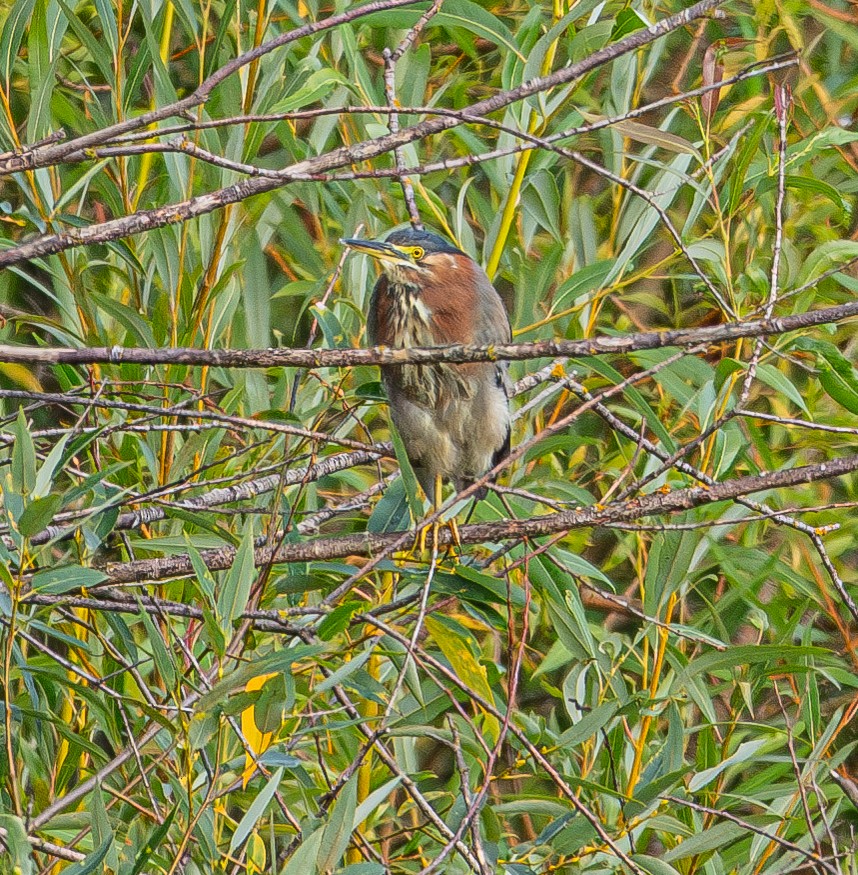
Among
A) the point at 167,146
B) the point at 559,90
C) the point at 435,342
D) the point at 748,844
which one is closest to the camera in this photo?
the point at 167,146

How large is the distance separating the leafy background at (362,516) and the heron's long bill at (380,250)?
12 cm

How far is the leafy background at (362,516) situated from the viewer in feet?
6.22

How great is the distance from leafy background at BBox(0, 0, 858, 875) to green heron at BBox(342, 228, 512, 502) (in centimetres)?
8

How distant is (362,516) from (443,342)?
1.60 ft

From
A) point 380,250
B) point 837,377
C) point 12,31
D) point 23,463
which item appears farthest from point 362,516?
point 23,463

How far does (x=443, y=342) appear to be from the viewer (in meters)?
3.19

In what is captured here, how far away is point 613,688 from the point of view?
2514mm

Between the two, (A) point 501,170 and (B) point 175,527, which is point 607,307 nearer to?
(A) point 501,170

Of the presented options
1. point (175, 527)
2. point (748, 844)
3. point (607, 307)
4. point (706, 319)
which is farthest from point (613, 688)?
point (607, 307)

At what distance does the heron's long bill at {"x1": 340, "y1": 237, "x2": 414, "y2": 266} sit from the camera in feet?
8.80

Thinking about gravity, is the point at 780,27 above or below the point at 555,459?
above

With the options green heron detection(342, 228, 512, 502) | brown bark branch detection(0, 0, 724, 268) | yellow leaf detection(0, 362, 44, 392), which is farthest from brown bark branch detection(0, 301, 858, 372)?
yellow leaf detection(0, 362, 44, 392)

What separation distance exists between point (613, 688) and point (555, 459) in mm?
1228

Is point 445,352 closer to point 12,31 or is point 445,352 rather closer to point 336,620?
point 336,620
